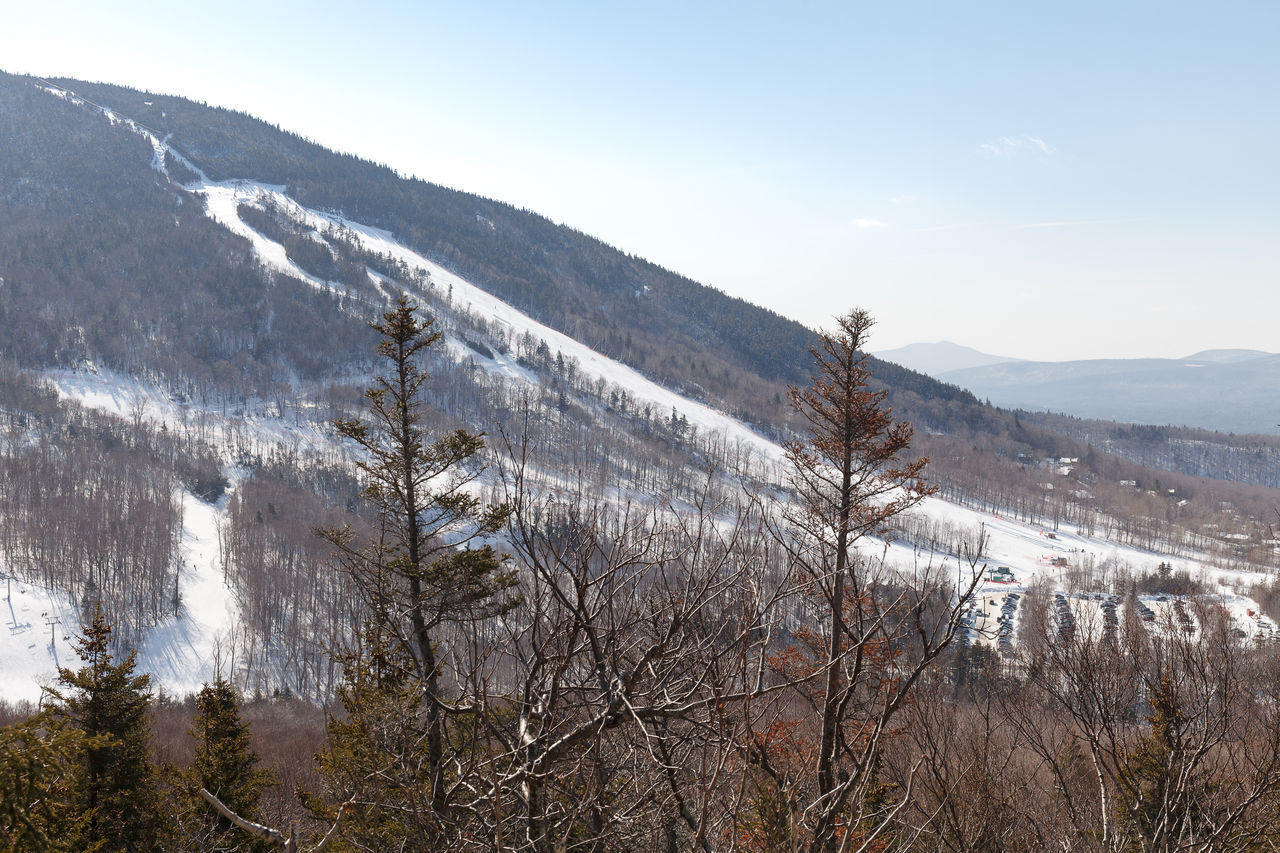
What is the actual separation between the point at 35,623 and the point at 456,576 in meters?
68.2

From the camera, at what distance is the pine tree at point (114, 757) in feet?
36.5

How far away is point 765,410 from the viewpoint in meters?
158

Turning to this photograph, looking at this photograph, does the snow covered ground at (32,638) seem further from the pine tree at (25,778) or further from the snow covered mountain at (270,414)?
the pine tree at (25,778)

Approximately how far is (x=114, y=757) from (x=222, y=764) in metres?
2.01

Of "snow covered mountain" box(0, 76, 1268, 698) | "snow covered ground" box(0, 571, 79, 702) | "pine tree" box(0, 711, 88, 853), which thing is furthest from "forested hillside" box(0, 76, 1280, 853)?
"snow covered mountain" box(0, 76, 1268, 698)

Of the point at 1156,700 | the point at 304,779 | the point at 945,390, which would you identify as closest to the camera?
the point at 1156,700

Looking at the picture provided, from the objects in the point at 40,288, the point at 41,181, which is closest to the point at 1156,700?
the point at 40,288

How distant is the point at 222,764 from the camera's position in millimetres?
12883

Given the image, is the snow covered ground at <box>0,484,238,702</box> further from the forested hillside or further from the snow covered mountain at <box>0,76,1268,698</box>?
the forested hillside

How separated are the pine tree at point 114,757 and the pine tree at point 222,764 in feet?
2.66

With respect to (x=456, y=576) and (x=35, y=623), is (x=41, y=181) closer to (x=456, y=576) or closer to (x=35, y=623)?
(x=35, y=623)

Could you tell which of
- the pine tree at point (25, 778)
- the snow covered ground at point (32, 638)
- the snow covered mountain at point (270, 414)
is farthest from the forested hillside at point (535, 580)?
the snow covered mountain at point (270, 414)

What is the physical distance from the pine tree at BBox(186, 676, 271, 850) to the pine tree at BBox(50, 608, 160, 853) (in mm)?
810

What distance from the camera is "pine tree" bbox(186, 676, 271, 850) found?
41.4 feet
